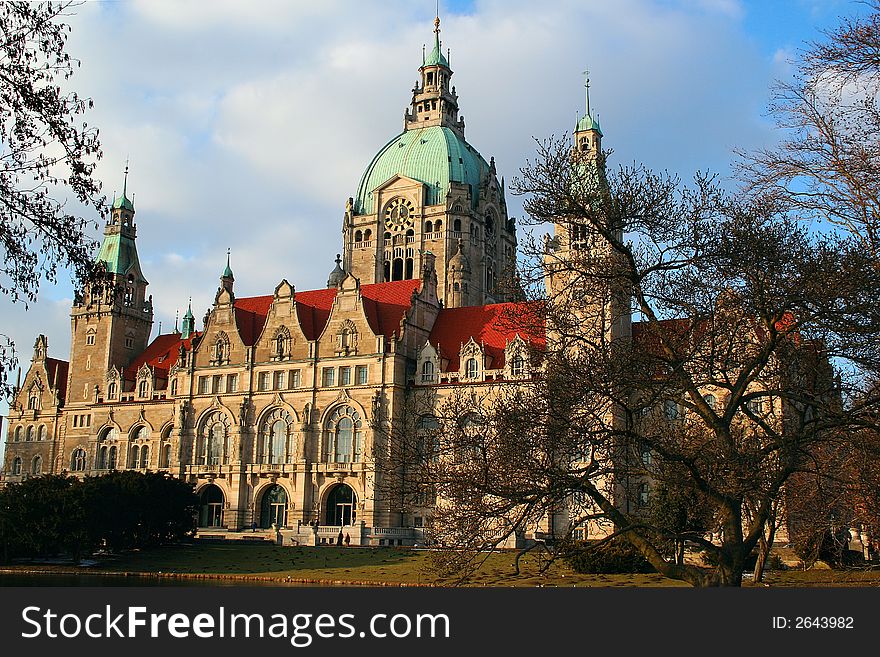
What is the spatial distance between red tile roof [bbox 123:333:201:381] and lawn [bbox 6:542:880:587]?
2868cm

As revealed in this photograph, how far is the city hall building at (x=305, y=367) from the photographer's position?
3184 inches

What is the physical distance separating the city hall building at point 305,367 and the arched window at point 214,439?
12 cm

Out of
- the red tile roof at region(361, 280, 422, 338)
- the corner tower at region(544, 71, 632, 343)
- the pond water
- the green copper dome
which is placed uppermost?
the green copper dome

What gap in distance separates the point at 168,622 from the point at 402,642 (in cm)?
403

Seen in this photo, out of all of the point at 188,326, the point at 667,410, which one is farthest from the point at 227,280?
the point at 667,410

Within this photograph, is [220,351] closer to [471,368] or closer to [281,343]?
[281,343]

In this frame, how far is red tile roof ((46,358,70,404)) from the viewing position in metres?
104

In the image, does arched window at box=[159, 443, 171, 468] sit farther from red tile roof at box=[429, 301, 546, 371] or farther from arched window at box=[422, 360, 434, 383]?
red tile roof at box=[429, 301, 546, 371]

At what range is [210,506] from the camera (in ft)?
284

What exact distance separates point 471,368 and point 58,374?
159 ft

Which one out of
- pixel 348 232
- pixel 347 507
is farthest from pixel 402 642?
pixel 348 232

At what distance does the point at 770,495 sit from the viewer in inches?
941

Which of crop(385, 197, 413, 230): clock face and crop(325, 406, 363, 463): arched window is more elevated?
crop(385, 197, 413, 230): clock face

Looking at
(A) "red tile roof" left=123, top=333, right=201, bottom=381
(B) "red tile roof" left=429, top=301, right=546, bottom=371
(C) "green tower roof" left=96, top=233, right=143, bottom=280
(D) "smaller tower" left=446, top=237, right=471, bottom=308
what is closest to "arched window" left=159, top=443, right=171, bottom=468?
(A) "red tile roof" left=123, top=333, right=201, bottom=381
